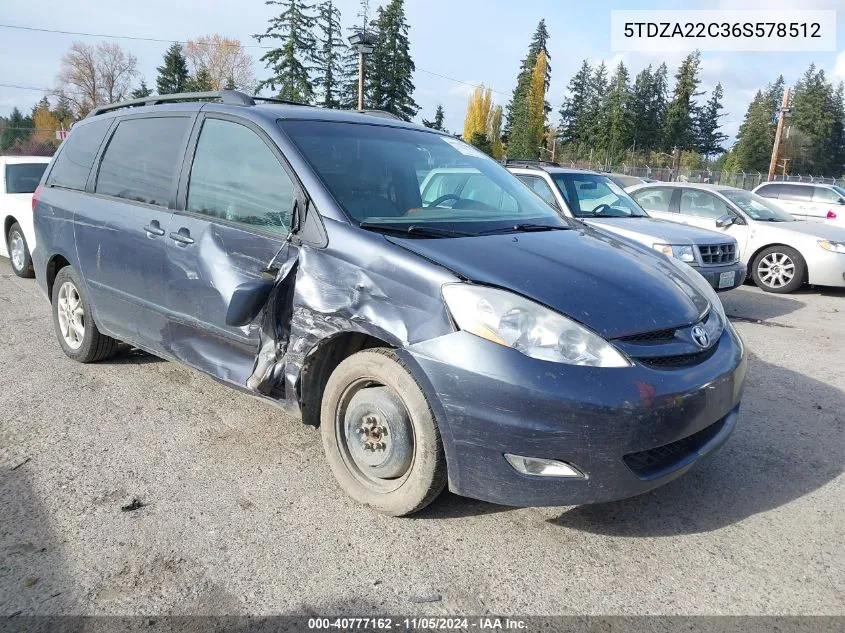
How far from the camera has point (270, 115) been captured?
348 centimetres

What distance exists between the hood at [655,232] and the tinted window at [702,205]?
2569 millimetres

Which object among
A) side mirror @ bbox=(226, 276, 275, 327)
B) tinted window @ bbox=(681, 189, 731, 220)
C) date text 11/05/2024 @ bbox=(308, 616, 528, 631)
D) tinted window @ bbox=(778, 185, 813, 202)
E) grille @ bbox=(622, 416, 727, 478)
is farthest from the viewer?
tinted window @ bbox=(778, 185, 813, 202)

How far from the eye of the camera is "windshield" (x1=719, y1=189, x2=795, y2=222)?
10.1 m

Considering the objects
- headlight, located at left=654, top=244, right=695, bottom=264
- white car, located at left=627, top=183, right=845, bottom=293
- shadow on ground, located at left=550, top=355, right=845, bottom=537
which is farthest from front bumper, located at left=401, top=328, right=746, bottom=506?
white car, located at left=627, top=183, right=845, bottom=293

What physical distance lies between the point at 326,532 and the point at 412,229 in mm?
1401

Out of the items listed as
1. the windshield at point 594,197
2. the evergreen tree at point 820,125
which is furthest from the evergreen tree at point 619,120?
the windshield at point 594,197

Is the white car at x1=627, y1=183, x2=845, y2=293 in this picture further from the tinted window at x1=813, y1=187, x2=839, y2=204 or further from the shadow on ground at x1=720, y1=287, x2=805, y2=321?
the tinted window at x1=813, y1=187, x2=839, y2=204

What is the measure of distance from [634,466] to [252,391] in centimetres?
186

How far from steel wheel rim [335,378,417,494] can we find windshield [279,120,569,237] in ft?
2.43

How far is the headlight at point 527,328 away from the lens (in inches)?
98.7

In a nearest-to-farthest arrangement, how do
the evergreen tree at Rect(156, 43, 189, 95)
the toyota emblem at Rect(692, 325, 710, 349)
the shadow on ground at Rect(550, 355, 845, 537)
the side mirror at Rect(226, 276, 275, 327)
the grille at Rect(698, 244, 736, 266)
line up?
the toyota emblem at Rect(692, 325, 710, 349), the shadow on ground at Rect(550, 355, 845, 537), the side mirror at Rect(226, 276, 275, 327), the grille at Rect(698, 244, 736, 266), the evergreen tree at Rect(156, 43, 189, 95)

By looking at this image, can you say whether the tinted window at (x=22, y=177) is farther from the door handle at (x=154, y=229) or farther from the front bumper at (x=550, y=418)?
the front bumper at (x=550, y=418)

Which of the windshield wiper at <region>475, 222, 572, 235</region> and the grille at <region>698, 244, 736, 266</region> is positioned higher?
the windshield wiper at <region>475, 222, 572, 235</region>

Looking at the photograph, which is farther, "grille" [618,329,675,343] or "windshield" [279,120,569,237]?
"windshield" [279,120,569,237]
